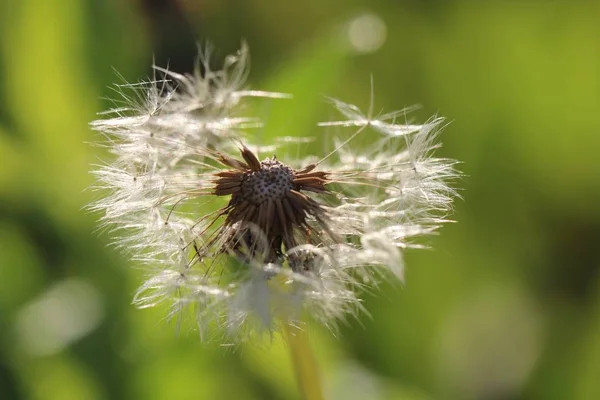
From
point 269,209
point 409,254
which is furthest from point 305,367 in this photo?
point 409,254

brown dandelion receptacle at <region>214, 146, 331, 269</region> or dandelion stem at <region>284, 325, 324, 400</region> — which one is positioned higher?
brown dandelion receptacle at <region>214, 146, 331, 269</region>

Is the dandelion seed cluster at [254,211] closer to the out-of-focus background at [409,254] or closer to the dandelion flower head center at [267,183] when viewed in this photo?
the dandelion flower head center at [267,183]

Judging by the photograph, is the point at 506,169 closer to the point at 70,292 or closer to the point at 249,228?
the point at 70,292

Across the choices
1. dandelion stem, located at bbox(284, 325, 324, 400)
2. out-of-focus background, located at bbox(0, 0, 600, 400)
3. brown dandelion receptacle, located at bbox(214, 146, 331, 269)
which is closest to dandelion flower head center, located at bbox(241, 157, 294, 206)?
brown dandelion receptacle, located at bbox(214, 146, 331, 269)

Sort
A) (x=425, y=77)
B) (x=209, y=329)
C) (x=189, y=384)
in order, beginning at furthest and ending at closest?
(x=425, y=77)
(x=189, y=384)
(x=209, y=329)

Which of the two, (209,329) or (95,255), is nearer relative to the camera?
(209,329)

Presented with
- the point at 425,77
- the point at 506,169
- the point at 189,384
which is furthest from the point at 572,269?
the point at 189,384

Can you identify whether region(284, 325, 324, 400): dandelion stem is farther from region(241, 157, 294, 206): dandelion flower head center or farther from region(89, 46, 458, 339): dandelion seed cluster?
region(241, 157, 294, 206): dandelion flower head center

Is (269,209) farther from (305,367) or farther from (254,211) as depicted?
(305,367)

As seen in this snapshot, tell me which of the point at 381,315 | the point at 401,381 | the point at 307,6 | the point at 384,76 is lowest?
the point at 401,381
